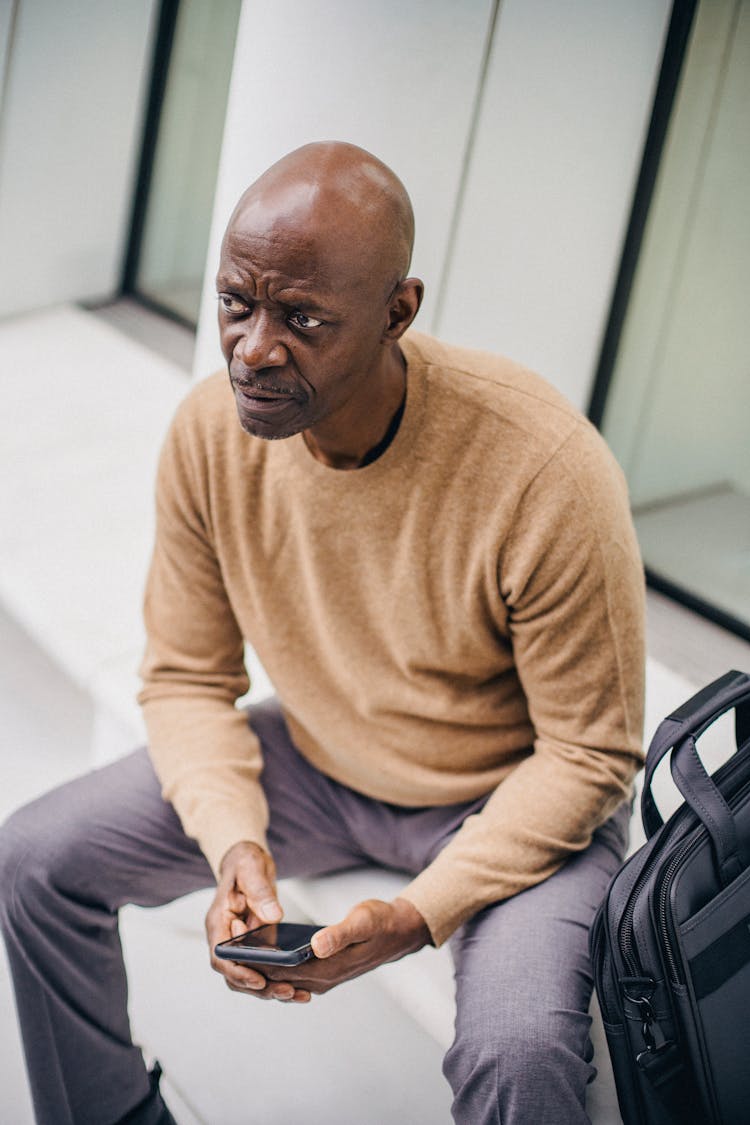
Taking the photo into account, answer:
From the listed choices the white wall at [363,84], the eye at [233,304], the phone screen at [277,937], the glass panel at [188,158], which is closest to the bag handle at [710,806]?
the phone screen at [277,937]

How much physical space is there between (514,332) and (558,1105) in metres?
1.70

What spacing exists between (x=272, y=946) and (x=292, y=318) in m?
0.78

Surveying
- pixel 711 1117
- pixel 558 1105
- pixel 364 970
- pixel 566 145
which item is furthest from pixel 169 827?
pixel 566 145

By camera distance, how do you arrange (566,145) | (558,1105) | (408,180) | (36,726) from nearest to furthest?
(558,1105) < (408,180) < (566,145) < (36,726)

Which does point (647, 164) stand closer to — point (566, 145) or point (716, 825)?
point (566, 145)

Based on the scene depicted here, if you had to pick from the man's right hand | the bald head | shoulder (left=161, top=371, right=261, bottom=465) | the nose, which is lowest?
the man's right hand

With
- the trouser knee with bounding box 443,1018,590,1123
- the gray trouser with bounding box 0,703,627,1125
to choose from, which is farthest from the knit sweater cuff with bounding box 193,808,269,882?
the trouser knee with bounding box 443,1018,590,1123

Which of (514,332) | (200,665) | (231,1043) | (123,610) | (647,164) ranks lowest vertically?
(231,1043)

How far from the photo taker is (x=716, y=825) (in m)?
1.50

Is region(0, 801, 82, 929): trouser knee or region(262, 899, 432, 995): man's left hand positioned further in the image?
region(0, 801, 82, 929): trouser knee

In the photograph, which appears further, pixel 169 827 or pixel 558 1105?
pixel 169 827

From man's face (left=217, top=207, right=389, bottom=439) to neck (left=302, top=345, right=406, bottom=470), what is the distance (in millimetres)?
64

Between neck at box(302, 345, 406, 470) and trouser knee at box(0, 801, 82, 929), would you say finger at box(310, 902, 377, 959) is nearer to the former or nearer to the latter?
trouser knee at box(0, 801, 82, 929)

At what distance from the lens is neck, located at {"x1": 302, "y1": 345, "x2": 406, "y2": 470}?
1.66 metres
